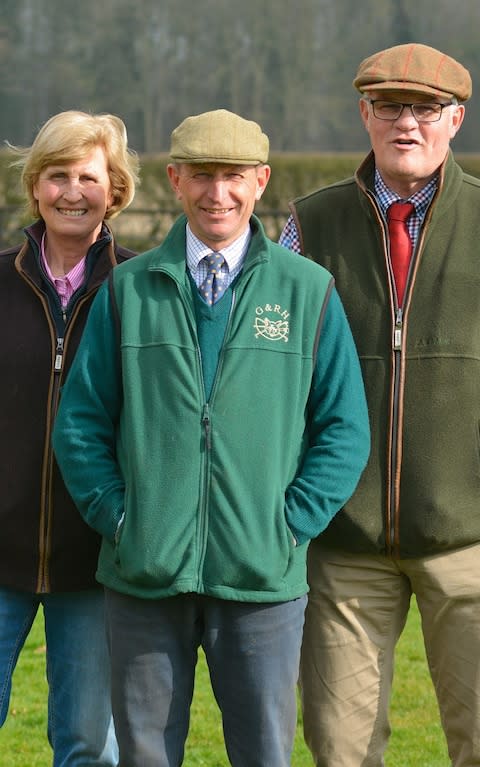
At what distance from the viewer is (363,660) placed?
13.1ft

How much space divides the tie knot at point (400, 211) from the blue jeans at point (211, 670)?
1.29 metres

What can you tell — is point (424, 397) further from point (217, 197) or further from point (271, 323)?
point (217, 197)

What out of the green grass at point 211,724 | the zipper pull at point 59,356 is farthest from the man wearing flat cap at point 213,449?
the green grass at point 211,724

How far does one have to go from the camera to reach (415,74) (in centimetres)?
382

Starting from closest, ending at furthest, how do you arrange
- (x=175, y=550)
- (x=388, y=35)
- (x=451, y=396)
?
(x=175, y=550)
(x=451, y=396)
(x=388, y=35)

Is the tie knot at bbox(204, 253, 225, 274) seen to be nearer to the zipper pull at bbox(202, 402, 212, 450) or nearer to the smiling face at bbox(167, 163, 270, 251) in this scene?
the smiling face at bbox(167, 163, 270, 251)

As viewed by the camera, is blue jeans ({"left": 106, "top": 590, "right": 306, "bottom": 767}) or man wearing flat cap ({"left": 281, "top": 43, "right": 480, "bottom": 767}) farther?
man wearing flat cap ({"left": 281, "top": 43, "right": 480, "bottom": 767})

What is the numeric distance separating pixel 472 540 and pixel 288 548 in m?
0.74

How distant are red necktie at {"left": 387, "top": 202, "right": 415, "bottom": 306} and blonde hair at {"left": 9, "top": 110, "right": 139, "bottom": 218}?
873mm

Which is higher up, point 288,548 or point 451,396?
point 451,396

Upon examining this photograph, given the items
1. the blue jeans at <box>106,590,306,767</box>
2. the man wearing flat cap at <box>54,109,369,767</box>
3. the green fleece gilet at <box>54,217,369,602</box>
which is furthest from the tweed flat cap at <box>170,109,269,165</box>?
the blue jeans at <box>106,590,306,767</box>

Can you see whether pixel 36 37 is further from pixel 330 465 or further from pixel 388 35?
pixel 330 465

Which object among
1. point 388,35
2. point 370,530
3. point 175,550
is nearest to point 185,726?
point 175,550

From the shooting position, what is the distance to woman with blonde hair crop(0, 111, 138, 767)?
3832 millimetres
